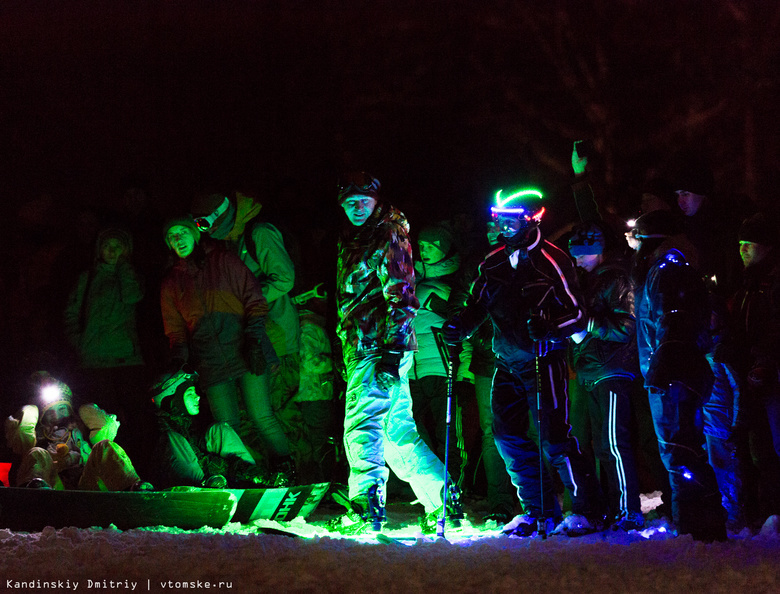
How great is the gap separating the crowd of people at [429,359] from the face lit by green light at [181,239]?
19 mm

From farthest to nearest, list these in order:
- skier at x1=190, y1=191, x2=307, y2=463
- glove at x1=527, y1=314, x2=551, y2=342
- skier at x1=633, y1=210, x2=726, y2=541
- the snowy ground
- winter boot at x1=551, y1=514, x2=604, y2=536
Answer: skier at x1=190, y1=191, x2=307, y2=463, glove at x1=527, y1=314, x2=551, y2=342, winter boot at x1=551, y1=514, x2=604, y2=536, skier at x1=633, y1=210, x2=726, y2=541, the snowy ground

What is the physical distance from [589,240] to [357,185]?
196 cm

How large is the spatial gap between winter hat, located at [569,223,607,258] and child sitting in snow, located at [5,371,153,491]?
13.5 ft

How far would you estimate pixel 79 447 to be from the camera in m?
6.57

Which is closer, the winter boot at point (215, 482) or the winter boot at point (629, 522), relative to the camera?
the winter boot at point (629, 522)

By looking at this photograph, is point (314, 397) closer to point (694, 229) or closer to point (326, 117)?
point (694, 229)

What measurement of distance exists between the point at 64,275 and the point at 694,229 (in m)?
5.94

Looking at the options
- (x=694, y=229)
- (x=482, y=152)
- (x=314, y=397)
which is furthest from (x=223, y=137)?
(x=694, y=229)

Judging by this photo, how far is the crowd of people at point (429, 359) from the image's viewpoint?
17.8 feet

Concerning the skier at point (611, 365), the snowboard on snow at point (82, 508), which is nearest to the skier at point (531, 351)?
the skier at point (611, 365)

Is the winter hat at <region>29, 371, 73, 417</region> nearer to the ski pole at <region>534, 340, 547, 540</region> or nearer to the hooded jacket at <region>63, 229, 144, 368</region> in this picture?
the hooded jacket at <region>63, 229, 144, 368</region>

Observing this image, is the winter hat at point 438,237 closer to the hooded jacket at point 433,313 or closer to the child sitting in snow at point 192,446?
the hooded jacket at point 433,313

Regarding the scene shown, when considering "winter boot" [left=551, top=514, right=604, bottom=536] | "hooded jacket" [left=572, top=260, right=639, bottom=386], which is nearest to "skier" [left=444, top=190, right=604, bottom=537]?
"winter boot" [left=551, top=514, right=604, bottom=536]

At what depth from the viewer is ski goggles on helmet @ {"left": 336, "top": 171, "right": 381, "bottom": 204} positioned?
6000mm
